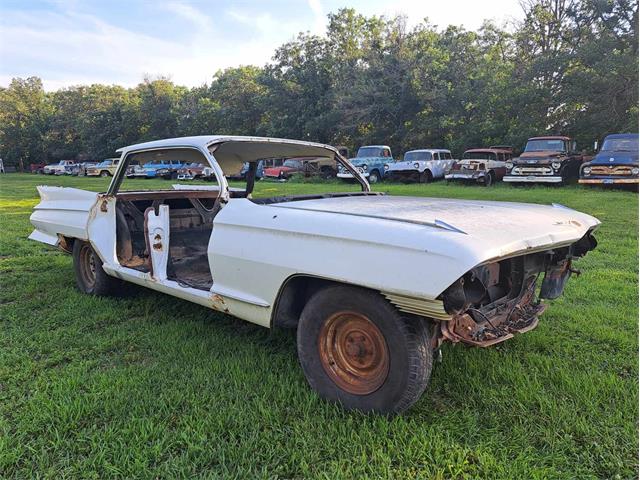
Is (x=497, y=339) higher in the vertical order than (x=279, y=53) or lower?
lower

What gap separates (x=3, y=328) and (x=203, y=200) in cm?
220

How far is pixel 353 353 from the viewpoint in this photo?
8.43 ft

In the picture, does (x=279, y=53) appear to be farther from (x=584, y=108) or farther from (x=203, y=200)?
(x=203, y=200)

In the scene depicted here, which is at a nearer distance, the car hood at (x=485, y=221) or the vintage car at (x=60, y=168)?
the car hood at (x=485, y=221)

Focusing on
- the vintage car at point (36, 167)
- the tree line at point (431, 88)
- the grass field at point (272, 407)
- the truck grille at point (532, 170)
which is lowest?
the vintage car at point (36, 167)

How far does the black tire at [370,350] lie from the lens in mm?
2285

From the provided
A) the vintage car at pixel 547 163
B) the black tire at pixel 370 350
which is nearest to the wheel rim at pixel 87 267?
the black tire at pixel 370 350

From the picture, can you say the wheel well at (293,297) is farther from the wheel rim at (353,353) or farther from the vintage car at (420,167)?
the vintage car at (420,167)

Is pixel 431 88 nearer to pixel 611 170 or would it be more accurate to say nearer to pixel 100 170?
pixel 611 170

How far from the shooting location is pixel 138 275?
383 cm

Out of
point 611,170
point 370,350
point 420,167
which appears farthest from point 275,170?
point 370,350

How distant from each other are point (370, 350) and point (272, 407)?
65 cm

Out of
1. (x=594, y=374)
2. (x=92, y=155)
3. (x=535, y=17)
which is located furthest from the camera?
(x=92, y=155)

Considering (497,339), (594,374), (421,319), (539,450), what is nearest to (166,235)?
(421,319)
